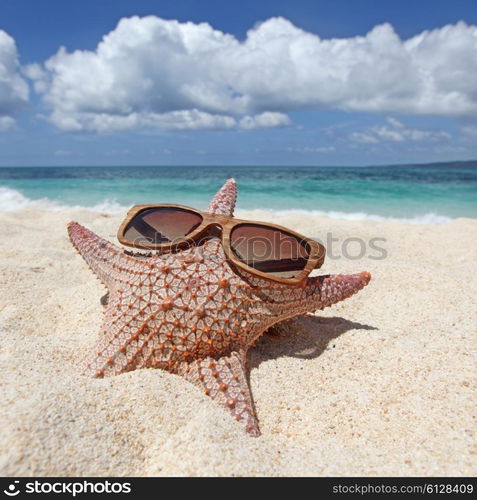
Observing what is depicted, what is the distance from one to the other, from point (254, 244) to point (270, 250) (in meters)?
0.11

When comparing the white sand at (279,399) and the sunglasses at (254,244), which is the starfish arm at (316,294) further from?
the white sand at (279,399)

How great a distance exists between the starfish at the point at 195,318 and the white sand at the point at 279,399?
0.11 m

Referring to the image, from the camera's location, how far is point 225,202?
10.5ft

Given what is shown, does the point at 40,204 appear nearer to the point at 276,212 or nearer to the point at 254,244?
the point at 276,212

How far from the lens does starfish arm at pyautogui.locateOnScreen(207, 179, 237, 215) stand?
10.1ft

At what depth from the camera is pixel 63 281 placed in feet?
13.8

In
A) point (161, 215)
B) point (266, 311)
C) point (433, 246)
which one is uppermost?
point (161, 215)

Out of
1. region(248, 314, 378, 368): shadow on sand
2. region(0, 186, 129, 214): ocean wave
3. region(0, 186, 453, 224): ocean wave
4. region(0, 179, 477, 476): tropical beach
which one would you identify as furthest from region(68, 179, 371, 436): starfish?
region(0, 186, 129, 214): ocean wave

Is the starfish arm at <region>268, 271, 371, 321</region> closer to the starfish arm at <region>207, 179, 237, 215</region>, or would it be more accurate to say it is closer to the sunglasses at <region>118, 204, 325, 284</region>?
the sunglasses at <region>118, 204, 325, 284</region>

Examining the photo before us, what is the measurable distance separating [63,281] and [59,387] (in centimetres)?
243

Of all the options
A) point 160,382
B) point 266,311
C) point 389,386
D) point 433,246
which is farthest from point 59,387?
point 433,246
